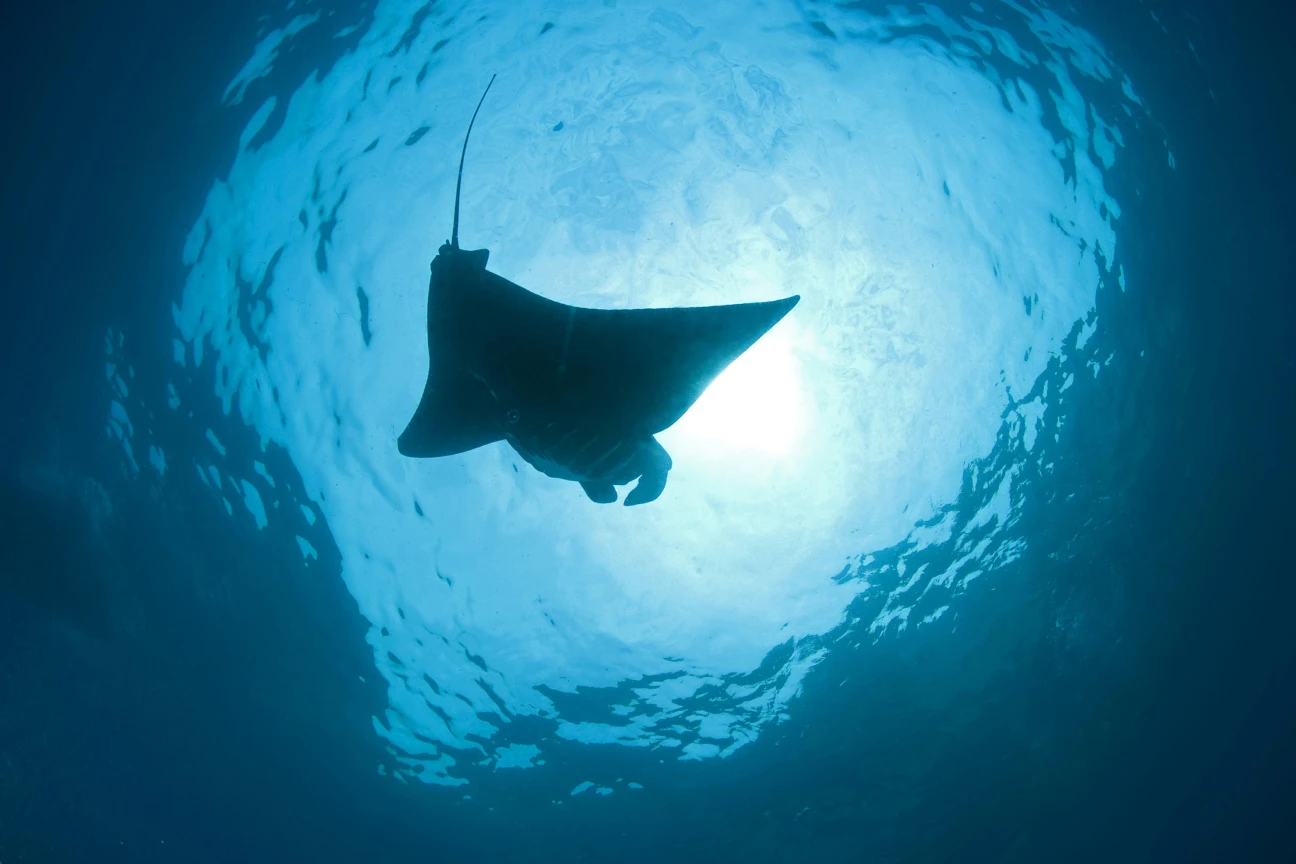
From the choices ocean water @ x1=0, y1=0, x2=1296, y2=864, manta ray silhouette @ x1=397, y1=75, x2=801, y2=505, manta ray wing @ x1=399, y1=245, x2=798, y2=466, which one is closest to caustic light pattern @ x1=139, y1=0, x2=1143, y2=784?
ocean water @ x1=0, y1=0, x2=1296, y2=864

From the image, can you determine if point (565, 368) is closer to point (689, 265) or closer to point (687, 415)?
point (689, 265)

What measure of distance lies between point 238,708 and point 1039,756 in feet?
68.3

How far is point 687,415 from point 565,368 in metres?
4.53

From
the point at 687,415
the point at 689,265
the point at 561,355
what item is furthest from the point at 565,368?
the point at 687,415

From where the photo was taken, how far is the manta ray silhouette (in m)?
4.45

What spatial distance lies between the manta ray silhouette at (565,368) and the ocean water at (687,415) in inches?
143

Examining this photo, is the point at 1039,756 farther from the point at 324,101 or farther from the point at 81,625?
the point at 81,625

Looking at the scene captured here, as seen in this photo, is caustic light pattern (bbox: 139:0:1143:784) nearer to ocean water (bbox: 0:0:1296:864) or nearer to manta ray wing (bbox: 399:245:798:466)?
ocean water (bbox: 0:0:1296:864)

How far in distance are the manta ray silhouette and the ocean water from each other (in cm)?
363

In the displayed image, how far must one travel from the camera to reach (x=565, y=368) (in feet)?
15.5

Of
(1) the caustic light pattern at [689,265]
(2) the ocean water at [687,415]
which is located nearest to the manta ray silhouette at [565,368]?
(1) the caustic light pattern at [689,265]

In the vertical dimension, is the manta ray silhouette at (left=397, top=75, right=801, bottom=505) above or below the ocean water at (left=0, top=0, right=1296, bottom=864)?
below

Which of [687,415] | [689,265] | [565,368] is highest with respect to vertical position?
[689,265]

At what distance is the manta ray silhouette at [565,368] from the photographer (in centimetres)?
445
